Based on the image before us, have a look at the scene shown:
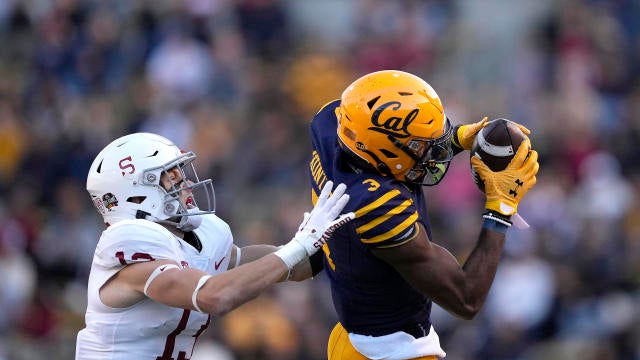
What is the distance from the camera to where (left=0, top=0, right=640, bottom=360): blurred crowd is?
29.4 feet

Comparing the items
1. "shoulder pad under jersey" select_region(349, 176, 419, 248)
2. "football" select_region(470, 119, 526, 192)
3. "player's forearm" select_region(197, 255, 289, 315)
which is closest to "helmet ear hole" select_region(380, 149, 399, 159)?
"shoulder pad under jersey" select_region(349, 176, 419, 248)

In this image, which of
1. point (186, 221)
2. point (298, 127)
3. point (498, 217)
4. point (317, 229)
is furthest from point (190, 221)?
point (298, 127)

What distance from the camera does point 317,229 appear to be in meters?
4.45

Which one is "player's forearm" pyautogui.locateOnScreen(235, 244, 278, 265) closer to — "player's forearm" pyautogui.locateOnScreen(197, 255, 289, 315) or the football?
"player's forearm" pyautogui.locateOnScreen(197, 255, 289, 315)

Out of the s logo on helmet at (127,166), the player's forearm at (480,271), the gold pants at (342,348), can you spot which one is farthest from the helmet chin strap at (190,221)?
the player's forearm at (480,271)

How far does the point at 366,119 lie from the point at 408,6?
7.09 m

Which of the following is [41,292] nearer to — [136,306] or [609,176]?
[609,176]

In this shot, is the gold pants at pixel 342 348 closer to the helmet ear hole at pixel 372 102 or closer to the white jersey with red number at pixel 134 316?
the white jersey with red number at pixel 134 316

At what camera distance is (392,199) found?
452 centimetres

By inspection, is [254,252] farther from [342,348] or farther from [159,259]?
[159,259]

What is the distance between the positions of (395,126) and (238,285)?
892 millimetres

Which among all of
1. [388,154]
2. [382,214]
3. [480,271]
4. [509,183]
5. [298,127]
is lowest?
[298,127]

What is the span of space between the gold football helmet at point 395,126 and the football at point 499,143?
15 centimetres

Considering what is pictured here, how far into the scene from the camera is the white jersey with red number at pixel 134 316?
4547 millimetres
